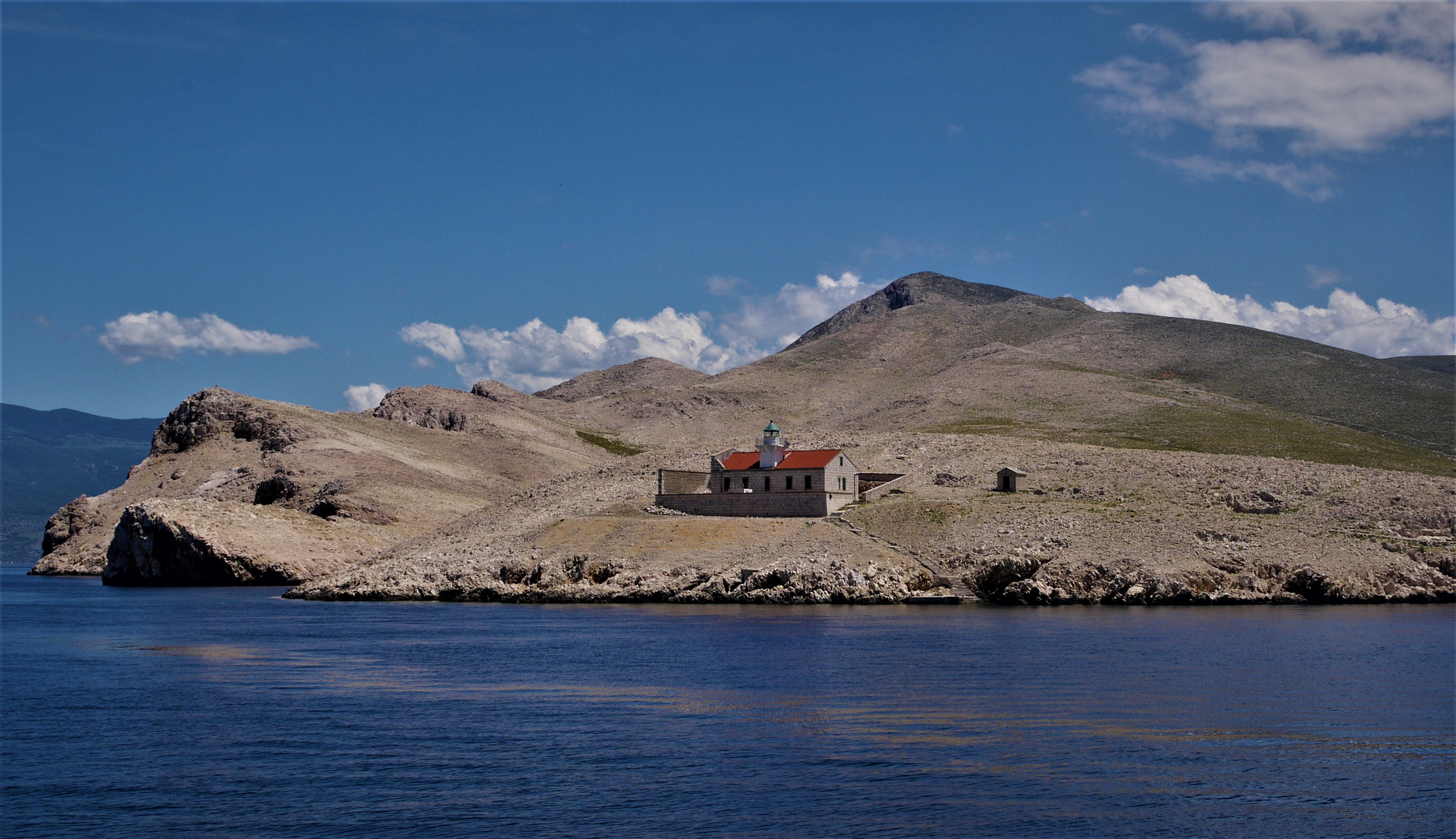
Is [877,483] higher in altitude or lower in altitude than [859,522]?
higher

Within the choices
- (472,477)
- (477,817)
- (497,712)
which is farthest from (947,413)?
(477,817)

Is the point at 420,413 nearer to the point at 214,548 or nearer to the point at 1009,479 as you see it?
the point at 214,548

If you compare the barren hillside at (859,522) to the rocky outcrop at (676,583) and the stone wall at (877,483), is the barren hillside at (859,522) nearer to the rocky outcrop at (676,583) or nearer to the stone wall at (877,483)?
the rocky outcrop at (676,583)

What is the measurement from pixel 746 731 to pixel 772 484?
53.2m

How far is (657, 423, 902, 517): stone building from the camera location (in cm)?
8344

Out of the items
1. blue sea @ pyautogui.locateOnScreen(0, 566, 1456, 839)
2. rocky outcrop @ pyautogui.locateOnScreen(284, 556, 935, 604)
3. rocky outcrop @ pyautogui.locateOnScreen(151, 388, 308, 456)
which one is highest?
rocky outcrop @ pyautogui.locateOnScreen(151, 388, 308, 456)

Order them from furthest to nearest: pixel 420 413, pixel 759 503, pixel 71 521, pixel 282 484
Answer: pixel 420 413 < pixel 71 521 < pixel 282 484 < pixel 759 503

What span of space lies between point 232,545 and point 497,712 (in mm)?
72927

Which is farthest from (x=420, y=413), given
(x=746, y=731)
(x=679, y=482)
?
(x=746, y=731)

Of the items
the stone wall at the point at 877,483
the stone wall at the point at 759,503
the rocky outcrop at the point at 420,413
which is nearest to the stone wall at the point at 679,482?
the stone wall at the point at 759,503

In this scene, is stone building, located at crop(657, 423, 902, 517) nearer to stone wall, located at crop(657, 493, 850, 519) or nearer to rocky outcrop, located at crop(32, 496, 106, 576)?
stone wall, located at crop(657, 493, 850, 519)

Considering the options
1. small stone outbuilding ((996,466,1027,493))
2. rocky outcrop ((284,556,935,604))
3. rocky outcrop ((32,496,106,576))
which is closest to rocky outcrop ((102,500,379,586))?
rocky outcrop ((284,556,935,604))

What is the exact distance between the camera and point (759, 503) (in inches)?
3324

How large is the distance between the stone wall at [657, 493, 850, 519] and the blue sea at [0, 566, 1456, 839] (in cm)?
2381
